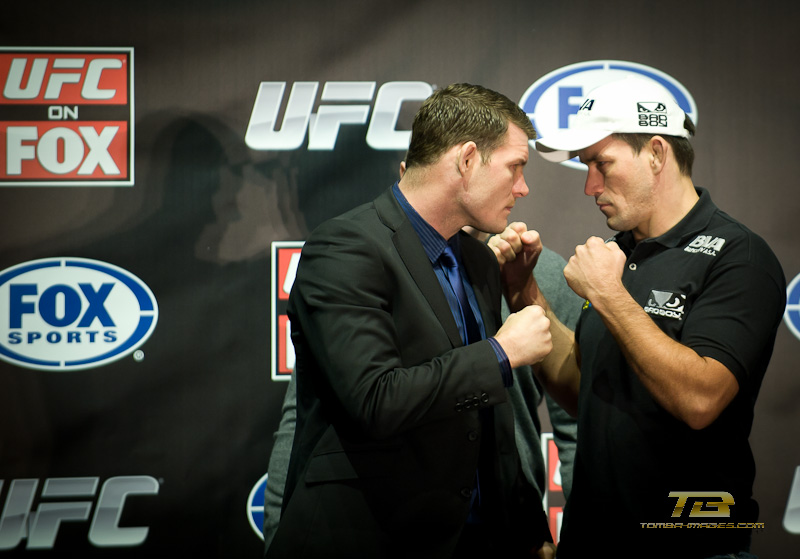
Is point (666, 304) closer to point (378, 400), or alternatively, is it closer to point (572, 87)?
point (378, 400)

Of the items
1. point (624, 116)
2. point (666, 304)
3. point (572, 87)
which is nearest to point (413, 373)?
point (666, 304)

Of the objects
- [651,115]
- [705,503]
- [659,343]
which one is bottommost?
[705,503]

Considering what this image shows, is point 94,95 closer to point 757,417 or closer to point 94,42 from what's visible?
point 94,42

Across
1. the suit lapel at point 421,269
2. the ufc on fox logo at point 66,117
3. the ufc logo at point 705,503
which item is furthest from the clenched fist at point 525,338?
the ufc on fox logo at point 66,117

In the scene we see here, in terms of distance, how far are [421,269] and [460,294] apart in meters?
0.18

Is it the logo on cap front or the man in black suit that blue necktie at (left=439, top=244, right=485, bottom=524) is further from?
the logo on cap front

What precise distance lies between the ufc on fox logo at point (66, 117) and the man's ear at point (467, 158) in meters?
1.57

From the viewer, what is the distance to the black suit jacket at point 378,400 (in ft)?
4.43

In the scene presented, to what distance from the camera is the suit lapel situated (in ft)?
4.88

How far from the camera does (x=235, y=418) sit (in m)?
2.73

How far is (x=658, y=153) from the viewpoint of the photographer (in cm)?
179

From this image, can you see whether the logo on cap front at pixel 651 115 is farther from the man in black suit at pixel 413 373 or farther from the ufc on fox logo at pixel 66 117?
the ufc on fox logo at pixel 66 117

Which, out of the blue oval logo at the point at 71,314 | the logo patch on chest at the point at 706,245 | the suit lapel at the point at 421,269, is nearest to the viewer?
the suit lapel at the point at 421,269

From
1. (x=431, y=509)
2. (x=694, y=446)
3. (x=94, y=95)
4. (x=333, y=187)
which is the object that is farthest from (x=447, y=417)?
(x=94, y=95)
